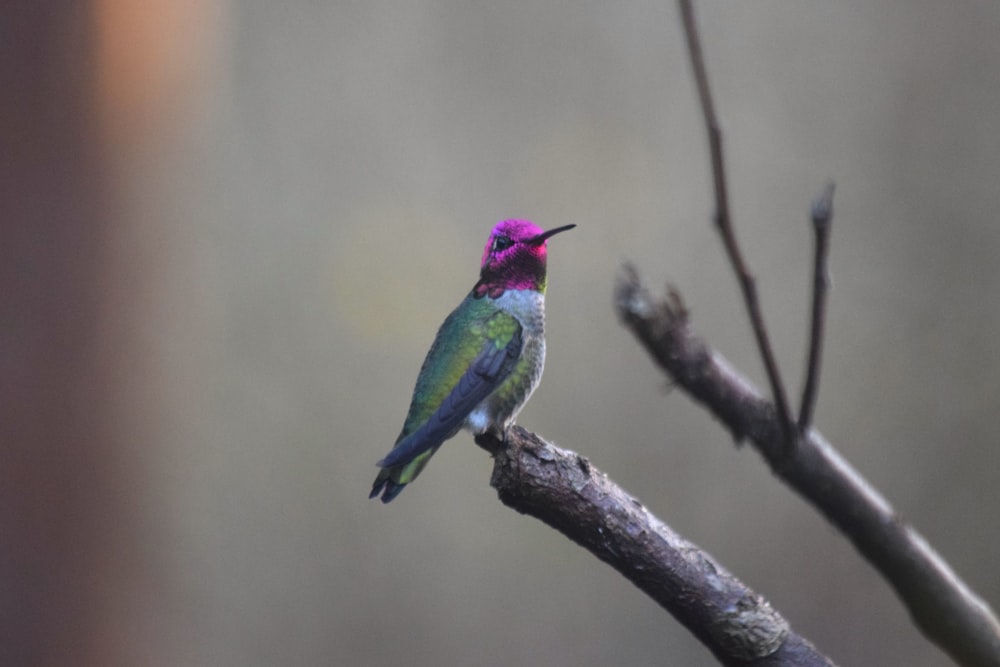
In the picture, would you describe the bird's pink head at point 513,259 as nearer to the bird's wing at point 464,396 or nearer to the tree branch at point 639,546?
the bird's wing at point 464,396

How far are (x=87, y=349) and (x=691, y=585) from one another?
1.26 m

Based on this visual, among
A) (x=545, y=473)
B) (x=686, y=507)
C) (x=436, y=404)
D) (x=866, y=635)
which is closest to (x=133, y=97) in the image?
(x=436, y=404)

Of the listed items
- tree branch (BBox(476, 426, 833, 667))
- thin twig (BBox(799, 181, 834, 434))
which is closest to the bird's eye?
tree branch (BBox(476, 426, 833, 667))

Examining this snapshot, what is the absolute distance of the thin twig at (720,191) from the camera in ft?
1.74

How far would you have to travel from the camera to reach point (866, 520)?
0.83 meters

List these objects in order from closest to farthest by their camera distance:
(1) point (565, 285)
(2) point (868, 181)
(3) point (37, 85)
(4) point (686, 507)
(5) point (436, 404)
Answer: (5) point (436, 404) < (3) point (37, 85) < (1) point (565, 285) < (4) point (686, 507) < (2) point (868, 181)

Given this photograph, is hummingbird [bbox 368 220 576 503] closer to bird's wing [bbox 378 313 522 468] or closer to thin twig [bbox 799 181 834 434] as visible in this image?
bird's wing [bbox 378 313 522 468]

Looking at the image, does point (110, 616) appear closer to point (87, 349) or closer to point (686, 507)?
point (87, 349)

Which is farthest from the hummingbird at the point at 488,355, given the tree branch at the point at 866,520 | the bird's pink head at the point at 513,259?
the tree branch at the point at 866,520

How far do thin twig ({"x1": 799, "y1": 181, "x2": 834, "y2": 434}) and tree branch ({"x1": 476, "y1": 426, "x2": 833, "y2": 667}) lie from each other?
0.16 metres

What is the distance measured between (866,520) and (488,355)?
386mm

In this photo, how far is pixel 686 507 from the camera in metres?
2.41

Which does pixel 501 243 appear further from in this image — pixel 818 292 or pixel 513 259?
pixel 818 292

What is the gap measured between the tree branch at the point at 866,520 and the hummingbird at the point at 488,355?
182mm
